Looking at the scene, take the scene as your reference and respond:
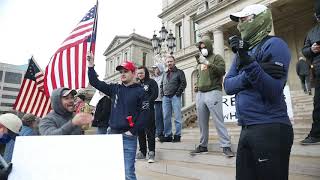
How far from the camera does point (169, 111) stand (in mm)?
5938

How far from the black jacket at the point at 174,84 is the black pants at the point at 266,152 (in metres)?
3.80

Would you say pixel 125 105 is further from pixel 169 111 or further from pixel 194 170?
pixel 169 111

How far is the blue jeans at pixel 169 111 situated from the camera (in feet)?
19.1

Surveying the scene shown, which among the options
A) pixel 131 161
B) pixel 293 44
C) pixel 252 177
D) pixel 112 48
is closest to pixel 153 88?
pixel 131 161

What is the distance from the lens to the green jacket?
4457mm

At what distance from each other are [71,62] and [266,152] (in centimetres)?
366

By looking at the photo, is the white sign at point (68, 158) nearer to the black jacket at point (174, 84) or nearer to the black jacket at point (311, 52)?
the black jacket at point (311, 52)

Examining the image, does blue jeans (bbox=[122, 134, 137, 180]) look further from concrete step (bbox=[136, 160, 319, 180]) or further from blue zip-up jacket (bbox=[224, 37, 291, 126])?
blue zip-up jacket (bbox=[224, 37, 291, 126])

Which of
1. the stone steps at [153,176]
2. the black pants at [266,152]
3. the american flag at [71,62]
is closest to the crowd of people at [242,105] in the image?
the black pants at [266,152]

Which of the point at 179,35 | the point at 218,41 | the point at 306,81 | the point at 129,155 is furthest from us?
the point at 179,35

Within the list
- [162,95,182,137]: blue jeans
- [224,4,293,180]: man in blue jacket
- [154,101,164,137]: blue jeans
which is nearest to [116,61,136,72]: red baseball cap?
[224,4,293,180]: man in blue jacket

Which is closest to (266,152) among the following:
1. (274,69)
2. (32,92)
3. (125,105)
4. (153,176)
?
(274,69)

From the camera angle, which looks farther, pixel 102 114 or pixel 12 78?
pixel 12 78

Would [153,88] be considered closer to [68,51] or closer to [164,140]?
[164,140]
